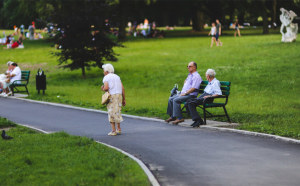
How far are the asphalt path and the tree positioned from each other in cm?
1507

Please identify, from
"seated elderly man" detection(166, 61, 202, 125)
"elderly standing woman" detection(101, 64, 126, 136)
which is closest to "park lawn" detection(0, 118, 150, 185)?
"elderly standing woman" detection(101, 64, 126, 136)

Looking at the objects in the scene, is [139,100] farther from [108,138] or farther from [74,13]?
[74,13]

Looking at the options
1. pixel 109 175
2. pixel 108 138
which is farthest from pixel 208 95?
pixel 109 175

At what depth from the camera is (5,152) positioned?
32.2 feet

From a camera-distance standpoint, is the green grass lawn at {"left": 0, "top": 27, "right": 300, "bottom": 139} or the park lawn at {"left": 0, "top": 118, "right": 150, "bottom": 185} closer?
the park lawn at {"left": 0, "top": 118, "right": 150, "bottom": 185}

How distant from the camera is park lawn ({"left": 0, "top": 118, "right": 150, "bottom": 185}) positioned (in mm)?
7641

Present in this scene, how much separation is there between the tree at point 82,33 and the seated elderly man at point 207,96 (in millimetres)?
17242

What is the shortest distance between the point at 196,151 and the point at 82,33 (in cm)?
2168

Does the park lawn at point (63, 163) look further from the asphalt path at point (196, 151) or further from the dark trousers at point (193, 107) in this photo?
the dark trousers at point (193, 107)

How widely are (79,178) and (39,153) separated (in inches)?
88.4

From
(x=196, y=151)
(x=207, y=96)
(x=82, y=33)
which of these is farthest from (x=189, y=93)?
(x=82, y=33)

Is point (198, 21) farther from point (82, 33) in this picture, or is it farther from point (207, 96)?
point (207, 96)

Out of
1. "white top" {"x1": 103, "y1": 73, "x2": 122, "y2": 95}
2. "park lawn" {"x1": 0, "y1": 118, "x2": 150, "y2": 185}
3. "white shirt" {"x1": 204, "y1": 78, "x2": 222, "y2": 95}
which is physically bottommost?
"park lawn" {"x1": 0, "y1": 118, "x2": 150, "y2": 185}

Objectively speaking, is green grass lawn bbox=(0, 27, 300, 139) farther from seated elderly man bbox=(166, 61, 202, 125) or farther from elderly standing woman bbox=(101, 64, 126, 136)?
elderly standing woman bbox=(101, 64, 126, 136)
